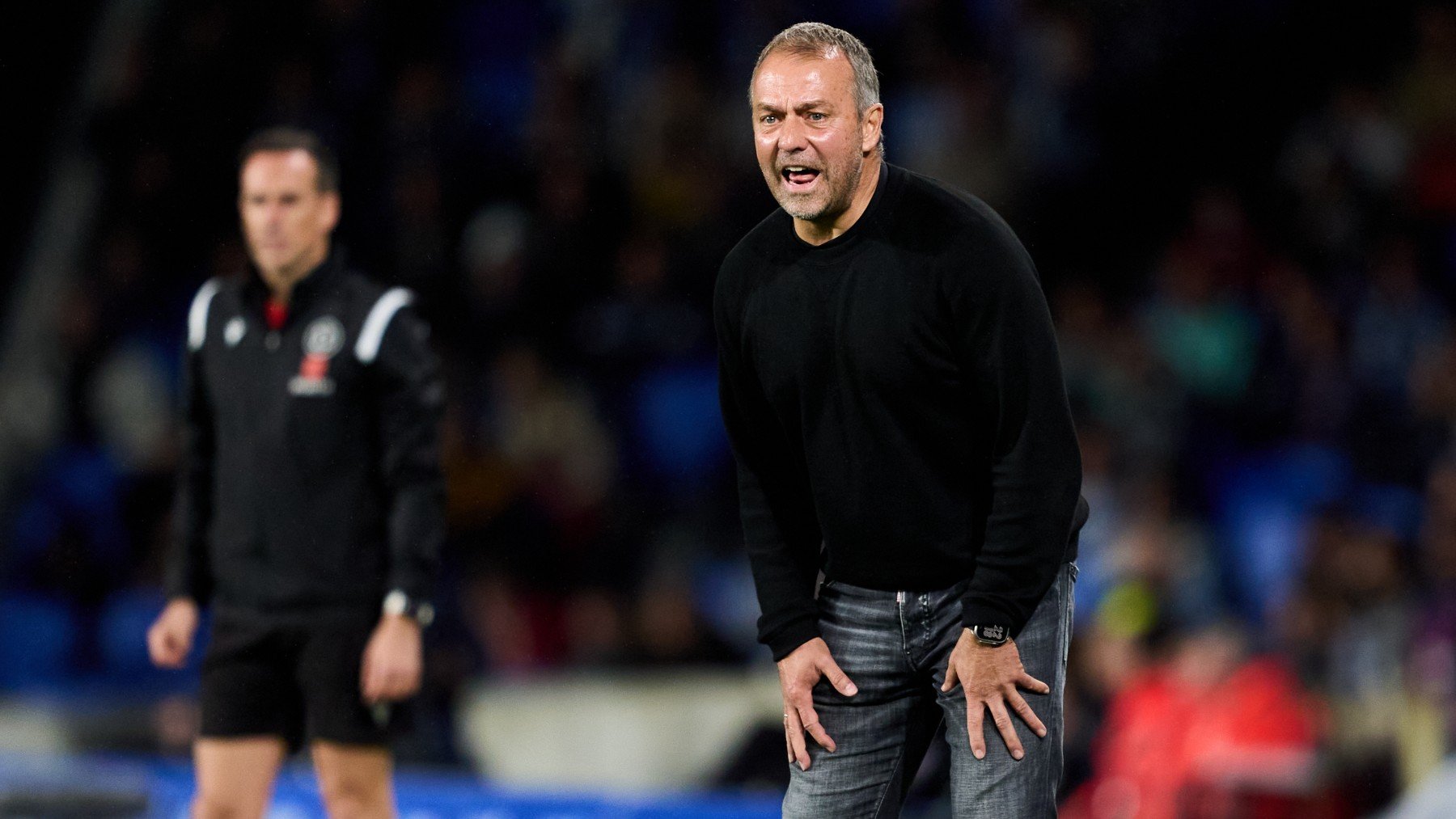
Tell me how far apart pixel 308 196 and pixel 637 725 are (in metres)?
3.25

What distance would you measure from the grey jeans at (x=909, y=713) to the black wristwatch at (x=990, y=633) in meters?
0.08

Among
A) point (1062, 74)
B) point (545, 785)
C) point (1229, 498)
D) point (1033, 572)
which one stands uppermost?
point (1062, 74)

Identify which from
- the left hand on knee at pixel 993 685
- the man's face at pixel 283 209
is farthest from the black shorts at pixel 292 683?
the left hand on knee at pixel 993 685

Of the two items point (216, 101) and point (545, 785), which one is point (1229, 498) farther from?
point (216, 101)

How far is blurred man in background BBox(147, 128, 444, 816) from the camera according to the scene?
426 cm

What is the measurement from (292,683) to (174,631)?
370 millimetres

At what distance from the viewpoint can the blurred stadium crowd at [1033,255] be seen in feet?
20.2

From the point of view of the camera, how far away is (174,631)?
4469mm

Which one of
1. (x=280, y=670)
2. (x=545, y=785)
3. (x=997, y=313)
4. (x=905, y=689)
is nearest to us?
(x=997, y=313)

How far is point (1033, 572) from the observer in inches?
113

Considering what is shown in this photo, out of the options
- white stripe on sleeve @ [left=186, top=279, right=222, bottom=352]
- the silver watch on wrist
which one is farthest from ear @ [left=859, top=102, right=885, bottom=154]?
white stripe on sleeve @ [left=186, top=279, right=222, bottom=352]

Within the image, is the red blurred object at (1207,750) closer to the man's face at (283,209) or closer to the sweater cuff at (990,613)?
the sweater cuff at (990,613)

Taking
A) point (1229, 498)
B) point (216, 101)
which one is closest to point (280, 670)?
point (1229, 498)

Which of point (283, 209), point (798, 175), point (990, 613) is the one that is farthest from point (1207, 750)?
point (798, 175)
